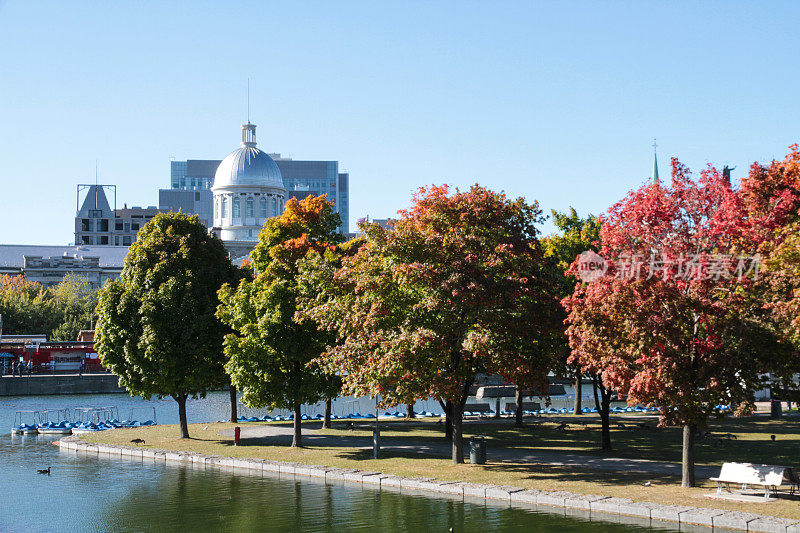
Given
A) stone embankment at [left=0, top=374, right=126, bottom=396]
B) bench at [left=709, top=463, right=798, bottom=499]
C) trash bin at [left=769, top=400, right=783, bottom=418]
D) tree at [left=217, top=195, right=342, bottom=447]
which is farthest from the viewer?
stone embankment at [left=0, top=374, right=126, bottom=396]

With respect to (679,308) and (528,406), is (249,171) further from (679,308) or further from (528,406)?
(679,308)


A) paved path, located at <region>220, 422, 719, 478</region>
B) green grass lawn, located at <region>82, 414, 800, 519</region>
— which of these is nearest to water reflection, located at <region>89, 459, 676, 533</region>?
green grass lawn, located at <region>82, 414, 800, 519</region>

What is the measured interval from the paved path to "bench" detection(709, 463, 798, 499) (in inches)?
143

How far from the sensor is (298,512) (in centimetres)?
2711

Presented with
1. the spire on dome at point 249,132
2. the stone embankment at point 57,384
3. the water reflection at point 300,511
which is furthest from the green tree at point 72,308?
the water reflection at point 300,511

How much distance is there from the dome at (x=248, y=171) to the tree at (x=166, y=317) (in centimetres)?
11237

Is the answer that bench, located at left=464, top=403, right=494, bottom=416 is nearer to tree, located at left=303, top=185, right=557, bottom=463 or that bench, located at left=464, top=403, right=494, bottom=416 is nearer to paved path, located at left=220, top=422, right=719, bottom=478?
paved path, located at left=220, top=422, right=719, bottom=478

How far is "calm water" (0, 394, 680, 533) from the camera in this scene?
83.0 feet

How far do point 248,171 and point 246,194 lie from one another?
13.5 ft

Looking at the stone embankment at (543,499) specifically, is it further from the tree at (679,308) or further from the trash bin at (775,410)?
the trash bin at (775,410)

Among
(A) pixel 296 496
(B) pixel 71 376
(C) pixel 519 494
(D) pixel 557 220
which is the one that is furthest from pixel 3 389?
(C) pixel 519 494

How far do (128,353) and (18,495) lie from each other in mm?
12653

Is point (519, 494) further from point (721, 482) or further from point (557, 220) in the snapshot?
point (557, 220)

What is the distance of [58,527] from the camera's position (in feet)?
84.6
